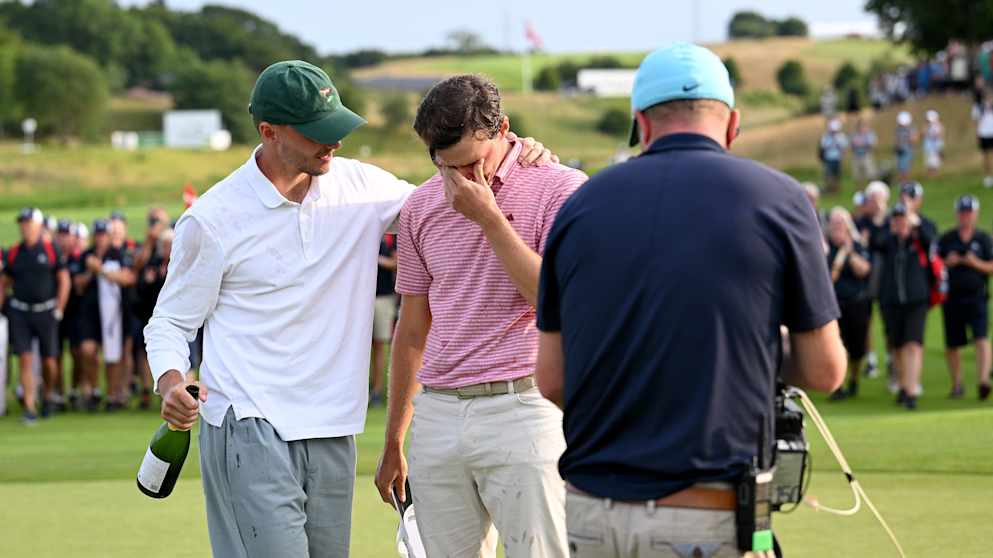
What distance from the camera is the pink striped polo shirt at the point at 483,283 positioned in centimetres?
464

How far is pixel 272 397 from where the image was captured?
4.73 metres

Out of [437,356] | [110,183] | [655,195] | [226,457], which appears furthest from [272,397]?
[110,183]

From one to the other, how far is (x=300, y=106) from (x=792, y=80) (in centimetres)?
9262

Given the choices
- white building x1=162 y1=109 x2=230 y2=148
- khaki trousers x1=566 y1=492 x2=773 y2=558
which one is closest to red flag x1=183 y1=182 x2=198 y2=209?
khaki trousers x1=566 y1=492 x2=773 y2=558

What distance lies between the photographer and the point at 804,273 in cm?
341

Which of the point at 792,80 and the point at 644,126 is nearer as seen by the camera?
the point at 644,126

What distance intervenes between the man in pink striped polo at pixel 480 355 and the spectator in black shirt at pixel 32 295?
12421mm

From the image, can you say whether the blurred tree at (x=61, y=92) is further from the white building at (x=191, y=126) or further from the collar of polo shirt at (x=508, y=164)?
the collar of polo shirt at (x=508, y=164)

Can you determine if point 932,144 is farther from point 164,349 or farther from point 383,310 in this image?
point 164,349

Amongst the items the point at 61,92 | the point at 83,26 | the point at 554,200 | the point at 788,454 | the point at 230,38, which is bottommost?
the point at 61,92

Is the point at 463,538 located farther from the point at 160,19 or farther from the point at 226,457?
the point at 160,19

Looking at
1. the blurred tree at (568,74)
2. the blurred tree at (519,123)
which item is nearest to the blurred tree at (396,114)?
the blurred tree at (519,123)

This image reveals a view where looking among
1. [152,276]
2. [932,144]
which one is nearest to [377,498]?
[152,276]

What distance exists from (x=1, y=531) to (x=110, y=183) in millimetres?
41315
